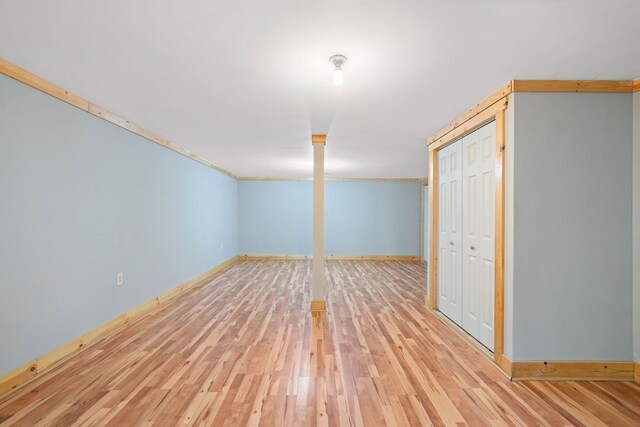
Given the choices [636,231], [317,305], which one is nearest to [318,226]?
[317,305]

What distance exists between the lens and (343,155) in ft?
18.3

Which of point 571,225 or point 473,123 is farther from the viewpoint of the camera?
point 473,123

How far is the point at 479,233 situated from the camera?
3.05m

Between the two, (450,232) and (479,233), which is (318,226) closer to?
(450,232)

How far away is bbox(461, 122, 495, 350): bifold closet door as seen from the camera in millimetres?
2852

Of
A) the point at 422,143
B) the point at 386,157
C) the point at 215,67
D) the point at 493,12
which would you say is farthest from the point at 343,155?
the point at 493,12

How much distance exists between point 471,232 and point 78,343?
154 inches

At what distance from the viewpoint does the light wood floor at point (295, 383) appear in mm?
1984

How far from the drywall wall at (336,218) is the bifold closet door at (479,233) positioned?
5404mm

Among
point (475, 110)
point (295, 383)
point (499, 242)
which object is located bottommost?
point (295, 383)

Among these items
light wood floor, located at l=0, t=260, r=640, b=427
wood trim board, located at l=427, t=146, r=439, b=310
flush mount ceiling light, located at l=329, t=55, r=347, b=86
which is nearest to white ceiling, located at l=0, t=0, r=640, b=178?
flush mount ceiling light, located at l=329, t=55, r=347, b=86

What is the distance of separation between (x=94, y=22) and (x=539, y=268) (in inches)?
135

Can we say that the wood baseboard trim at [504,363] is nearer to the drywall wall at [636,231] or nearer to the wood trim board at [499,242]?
the wood trim board at [499,242]

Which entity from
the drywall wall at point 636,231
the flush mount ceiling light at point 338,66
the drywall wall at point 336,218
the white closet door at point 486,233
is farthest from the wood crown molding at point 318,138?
the drywall wall at point 336,218
